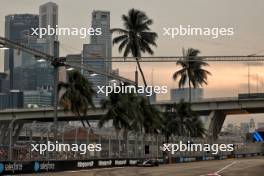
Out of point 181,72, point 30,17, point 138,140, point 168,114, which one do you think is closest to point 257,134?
point 138,140

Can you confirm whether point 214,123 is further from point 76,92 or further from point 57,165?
point 57,165

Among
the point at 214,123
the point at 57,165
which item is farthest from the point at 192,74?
the point at 57,165

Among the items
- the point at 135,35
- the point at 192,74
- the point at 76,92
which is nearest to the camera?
the point at 76,92

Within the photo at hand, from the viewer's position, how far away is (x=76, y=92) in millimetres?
87750

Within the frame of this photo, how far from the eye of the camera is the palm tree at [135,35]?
93375 millimetres

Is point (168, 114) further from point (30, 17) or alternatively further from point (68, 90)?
point (30, 17)

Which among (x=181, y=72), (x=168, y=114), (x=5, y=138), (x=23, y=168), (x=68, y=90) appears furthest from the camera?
(x=181, y=72)

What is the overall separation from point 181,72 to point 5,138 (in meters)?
91.0

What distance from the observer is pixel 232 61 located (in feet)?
256

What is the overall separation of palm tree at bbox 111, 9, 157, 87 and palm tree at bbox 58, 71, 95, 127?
881 centimetres
